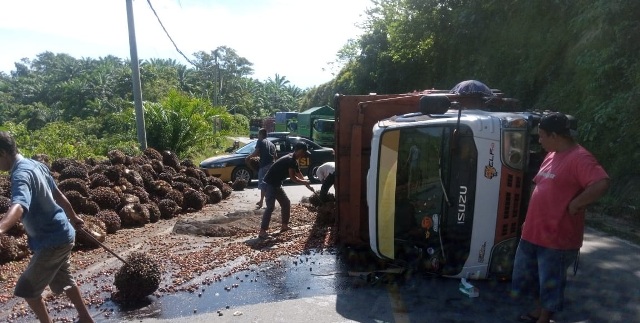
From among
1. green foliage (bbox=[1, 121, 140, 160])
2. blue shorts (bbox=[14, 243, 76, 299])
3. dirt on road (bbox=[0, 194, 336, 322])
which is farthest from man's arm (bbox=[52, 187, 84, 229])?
green foliage (bbox=[1, 121, 140, 160])

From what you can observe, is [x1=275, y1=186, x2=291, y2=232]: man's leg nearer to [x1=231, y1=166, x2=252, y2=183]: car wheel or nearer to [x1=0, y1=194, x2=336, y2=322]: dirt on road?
[x1=0, y1=194, x2=336, y2=322]: dirt on road

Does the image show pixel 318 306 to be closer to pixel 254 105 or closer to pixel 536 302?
pixel 536 302

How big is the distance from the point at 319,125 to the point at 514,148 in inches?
875

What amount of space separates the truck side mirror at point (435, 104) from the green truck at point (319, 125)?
67.9 ft

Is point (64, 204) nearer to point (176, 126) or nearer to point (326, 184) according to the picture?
point (326, 184)

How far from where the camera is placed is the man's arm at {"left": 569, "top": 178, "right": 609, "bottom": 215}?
170 inches

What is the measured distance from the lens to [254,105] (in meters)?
76.4

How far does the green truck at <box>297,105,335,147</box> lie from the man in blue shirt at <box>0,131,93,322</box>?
22488mm

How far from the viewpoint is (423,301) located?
593cm

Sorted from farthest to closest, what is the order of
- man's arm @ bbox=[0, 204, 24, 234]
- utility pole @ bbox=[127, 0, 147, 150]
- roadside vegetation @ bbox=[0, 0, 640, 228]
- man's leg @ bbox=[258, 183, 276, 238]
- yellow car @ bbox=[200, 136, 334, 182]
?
utility pole @ bbox=[127, 0, 147, 150]
yellow car @ bbox=[200, 136, 334, 182]
roadside vegetation @ bbox=[0, 0, 640, 228]
man's leg @ bbox=[258, 183, 276, 238]
man's arm @ bbox=[0, 204, 24, 234]

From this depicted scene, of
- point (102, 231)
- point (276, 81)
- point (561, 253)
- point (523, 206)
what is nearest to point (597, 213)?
point (523, 206)

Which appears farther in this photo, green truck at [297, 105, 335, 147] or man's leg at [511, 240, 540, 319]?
green truck at [297, 105, 335, 147]

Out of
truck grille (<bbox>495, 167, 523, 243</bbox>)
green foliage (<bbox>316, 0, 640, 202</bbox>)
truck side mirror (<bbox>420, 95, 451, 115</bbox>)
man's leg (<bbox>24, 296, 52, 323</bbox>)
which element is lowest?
man's leg (<bbox>24, 296, 52, 323</bbox>)

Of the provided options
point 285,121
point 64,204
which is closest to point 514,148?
point 64,204
